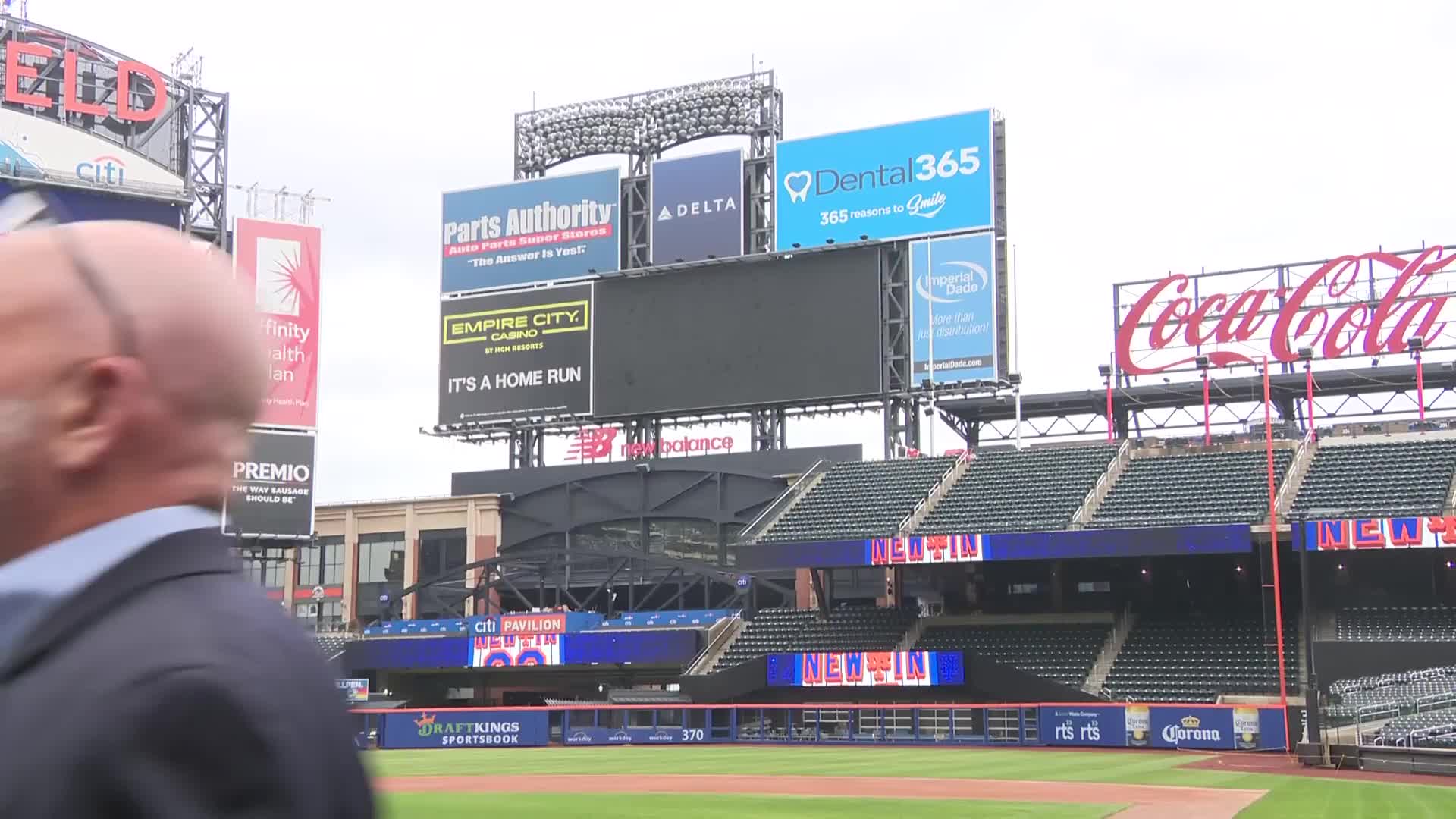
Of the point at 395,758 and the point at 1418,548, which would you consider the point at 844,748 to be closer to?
the point at 395,758

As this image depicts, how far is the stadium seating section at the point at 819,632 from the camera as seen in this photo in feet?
150

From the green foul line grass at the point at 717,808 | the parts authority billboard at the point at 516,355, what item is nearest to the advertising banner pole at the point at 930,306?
the parts authority billboard at the point at 516,355

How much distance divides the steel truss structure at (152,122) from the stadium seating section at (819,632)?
66.7ft

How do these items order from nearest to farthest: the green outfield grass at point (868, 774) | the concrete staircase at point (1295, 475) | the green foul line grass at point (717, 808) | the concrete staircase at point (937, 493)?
the green foul line grass at point (717, 808) → the green outfield grass at point (868, 774) → the concrete staircase at point (1295, 475) → the concrete staircase at point (937, 493)

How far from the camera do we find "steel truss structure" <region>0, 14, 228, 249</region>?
1606 inches

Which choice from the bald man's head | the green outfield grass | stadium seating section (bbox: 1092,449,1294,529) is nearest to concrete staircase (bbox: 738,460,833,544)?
the green outfield grass

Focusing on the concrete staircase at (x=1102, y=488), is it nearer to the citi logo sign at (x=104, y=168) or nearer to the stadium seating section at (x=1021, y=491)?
the stadium seating section at (x=1021, y=491)

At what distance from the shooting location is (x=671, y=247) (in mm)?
54562

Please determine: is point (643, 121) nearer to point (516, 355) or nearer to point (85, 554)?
point (516, 355)

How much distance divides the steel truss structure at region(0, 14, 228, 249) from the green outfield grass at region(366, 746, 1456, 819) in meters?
16.6

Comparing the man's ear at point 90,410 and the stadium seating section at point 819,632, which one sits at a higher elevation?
the man's ear at point 90,410

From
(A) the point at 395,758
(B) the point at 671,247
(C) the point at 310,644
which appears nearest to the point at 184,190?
(A) the point at 395,758

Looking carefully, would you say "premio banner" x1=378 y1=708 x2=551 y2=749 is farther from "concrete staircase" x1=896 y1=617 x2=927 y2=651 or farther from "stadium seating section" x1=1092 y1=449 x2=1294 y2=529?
"stadium seating section" x1=1092 y1=449 x2=1294 y2=529

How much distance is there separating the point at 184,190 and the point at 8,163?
416 cm
